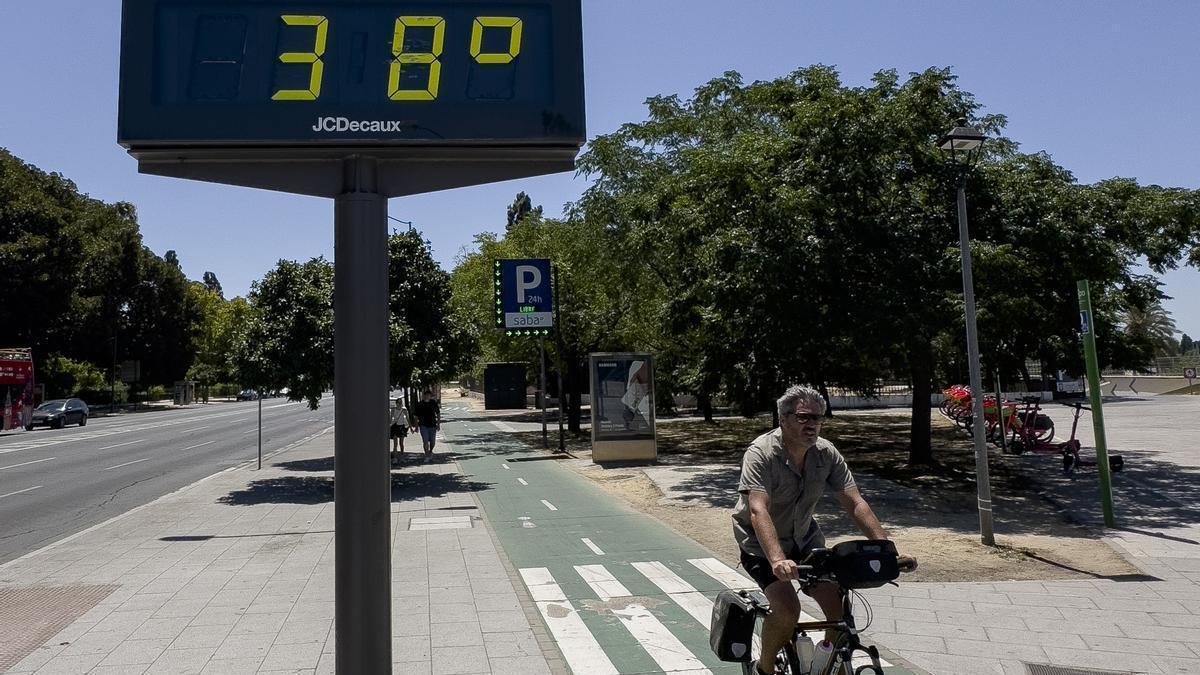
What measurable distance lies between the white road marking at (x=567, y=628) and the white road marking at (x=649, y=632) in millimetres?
342

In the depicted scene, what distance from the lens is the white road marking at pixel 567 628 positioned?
5.88 m

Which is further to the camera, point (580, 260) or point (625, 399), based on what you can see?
point (580, 260)

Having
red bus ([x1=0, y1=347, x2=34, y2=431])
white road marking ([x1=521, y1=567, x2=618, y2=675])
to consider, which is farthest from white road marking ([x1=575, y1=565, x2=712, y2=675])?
red bus ([x1=0, y1=347, x2=34, y2=431])

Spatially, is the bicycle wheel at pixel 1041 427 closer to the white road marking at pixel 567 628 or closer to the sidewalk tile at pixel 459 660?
the white road marking at pixel 567 628

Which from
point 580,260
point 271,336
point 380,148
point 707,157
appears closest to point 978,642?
point 380,148

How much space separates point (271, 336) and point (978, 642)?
1364cm

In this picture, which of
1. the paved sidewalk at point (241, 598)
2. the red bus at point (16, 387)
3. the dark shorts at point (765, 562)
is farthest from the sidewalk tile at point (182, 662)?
the red bus at point (16, 387)

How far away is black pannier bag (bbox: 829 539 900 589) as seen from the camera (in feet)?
11.9

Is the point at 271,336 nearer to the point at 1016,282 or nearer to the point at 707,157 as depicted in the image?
the point at 707,157

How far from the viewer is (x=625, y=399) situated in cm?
2053

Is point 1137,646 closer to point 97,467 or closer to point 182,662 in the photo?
point 182,662

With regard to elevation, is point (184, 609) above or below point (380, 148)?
below

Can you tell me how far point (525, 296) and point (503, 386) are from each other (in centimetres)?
3168

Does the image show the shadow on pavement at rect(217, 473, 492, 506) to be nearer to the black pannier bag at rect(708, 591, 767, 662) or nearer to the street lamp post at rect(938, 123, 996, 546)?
the street lamp post at rect(938, 123, 996, 546)
